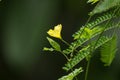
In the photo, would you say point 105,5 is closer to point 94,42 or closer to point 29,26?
point 94,42

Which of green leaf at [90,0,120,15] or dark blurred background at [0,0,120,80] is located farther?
dark blurred background at [0,0,120,80]

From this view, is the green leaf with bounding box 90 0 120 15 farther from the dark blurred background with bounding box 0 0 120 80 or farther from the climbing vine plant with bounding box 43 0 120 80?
the dark blurred background with bounding box 0 0 120 80

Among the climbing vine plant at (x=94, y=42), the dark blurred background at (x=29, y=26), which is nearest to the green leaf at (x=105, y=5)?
the climbing vine plant at (x=94, y=42)

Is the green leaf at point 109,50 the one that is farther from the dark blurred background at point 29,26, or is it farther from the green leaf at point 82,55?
the dark blurred background at point 29,26

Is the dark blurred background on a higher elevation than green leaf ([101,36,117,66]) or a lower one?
higher

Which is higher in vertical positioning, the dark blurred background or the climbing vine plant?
the dark blurred background

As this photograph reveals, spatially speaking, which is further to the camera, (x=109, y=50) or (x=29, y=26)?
(x=29, y=26)

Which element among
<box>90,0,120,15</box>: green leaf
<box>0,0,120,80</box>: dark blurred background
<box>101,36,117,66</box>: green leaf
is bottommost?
<box>101,36,117,66</box>: green leaf

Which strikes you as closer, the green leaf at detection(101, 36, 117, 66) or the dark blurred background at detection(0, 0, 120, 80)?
the green leaf at detection(101, 36, 117, 66)

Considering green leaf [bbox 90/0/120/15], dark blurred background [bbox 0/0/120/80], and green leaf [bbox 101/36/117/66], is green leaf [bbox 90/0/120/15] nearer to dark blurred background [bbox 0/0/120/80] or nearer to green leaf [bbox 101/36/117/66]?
green leaf [bbox 101/36/117/66]

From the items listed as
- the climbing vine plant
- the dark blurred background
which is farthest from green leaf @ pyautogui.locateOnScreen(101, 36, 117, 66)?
the dark blurred background

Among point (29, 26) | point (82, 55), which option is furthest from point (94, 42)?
point (29, 26)
